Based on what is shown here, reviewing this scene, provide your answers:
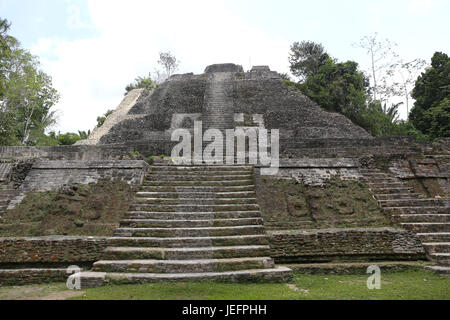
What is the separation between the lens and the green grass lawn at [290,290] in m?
3.48

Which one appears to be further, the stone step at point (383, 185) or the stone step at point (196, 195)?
the stone step at point (383, 185)

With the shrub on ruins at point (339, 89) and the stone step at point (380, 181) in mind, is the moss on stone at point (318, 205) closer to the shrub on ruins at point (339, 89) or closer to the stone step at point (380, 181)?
the stone step at point (380, 181)

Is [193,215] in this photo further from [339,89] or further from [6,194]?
[339,89]

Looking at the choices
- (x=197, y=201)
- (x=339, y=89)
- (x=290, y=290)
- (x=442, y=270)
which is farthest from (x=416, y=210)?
(x=339, y=89)

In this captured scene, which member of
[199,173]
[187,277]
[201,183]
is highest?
[199,173]

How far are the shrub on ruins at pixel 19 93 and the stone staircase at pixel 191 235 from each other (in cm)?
543

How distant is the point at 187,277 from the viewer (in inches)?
158

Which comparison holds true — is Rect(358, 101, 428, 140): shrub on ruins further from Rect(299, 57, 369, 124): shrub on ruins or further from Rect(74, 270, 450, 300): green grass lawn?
Rect(74, 270, 450, 300): green grass lawn

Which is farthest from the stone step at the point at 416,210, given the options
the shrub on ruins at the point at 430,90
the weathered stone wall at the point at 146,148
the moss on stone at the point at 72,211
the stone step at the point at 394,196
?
the shrub on ruins at the point at 430,90

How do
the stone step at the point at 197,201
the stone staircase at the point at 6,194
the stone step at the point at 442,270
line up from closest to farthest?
the stone step at the point at 442,270 → the stone step at the point at 197,201 → the stone staircase at the point at 6,194

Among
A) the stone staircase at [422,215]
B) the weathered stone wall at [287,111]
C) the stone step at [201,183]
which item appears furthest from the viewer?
the weathered stone wall at [287,111]

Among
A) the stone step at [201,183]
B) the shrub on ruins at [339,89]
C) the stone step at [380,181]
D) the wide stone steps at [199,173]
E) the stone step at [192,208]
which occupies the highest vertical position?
the shrub on ruins at [339,89]

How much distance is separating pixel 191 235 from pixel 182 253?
522 mm

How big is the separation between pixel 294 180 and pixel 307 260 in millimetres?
2073
